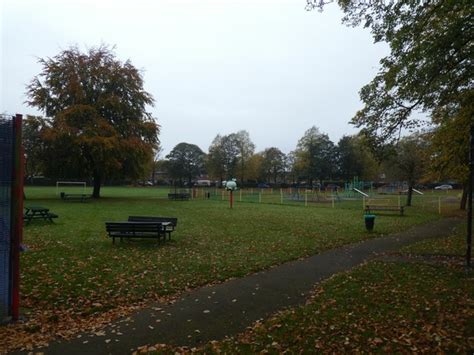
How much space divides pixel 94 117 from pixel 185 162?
6759 centimetres

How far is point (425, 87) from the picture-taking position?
368 inches

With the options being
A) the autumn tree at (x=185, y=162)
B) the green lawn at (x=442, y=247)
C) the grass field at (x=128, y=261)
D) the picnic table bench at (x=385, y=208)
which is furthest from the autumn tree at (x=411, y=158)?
the autumn tree at (x=185, y=162)

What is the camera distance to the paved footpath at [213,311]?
4789 mm

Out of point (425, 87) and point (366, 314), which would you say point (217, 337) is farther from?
point (425, 87)

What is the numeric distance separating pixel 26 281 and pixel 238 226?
10273 millimetres

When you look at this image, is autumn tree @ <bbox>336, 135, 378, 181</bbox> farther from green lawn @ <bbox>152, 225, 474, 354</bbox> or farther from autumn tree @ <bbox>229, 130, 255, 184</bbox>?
green lawn @ <bbox>152, 225, 474, 354</bbox>

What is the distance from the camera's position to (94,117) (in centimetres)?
3200

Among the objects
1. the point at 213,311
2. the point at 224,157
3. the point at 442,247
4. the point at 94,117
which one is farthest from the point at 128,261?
the point at 224,157

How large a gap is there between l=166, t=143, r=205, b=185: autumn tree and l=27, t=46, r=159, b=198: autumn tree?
2464 inches

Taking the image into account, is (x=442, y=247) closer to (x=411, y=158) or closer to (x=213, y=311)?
(x=213, y=311)

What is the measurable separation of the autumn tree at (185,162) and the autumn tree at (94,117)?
62.6m

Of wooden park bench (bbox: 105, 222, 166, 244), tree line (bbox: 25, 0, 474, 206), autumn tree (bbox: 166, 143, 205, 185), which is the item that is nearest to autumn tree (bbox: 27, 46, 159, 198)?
tree line (bbox: 25, 0, 474, 206)

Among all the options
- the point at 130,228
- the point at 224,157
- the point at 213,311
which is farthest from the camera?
the point at 224,157

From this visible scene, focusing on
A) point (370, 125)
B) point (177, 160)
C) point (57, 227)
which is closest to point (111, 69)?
point (57, 227)
